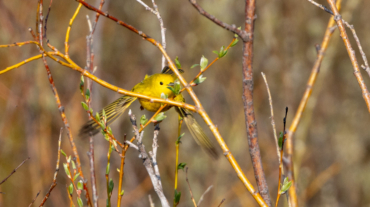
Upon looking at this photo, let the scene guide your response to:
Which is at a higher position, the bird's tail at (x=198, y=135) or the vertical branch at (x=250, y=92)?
the bird's tail at (x=198, y=135)

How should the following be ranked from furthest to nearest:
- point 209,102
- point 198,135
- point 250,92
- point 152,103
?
point 209,102 < point 152,103 < point 198,135 < point 250,92

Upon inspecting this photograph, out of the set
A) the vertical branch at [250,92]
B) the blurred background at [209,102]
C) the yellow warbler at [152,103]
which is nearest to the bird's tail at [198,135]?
the yellow warbler at [152,103]

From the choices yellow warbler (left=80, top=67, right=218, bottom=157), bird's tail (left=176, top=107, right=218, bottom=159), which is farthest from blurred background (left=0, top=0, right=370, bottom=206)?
bird's tail (left=176, top=107, right=218, bottom=159)

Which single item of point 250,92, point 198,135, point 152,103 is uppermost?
point 152,103

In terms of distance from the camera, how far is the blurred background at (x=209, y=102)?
4.95 metres

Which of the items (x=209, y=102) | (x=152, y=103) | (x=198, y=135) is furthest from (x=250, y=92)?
(x=209, y=102)

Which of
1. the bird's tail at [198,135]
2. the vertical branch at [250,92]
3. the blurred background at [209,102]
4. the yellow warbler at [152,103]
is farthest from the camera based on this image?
the blurred background at [209,102]

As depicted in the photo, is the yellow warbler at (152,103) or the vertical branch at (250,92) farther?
the yellow warbler at (152,103)

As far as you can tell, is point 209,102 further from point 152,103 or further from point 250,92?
point 250,92

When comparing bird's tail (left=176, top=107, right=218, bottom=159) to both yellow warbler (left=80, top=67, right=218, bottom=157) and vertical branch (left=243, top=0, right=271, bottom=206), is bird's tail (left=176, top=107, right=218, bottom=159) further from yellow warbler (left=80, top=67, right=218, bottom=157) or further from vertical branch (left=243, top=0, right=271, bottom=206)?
vertical branch (left=243, top=0, right=271, bottom=206)

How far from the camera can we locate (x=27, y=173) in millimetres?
5344

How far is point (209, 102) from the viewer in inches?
256

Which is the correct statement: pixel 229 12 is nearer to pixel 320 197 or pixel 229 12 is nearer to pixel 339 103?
pixel 339 103

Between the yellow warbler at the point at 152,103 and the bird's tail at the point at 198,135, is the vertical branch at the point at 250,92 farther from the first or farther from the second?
the yellow warbler at the point at 152,103
